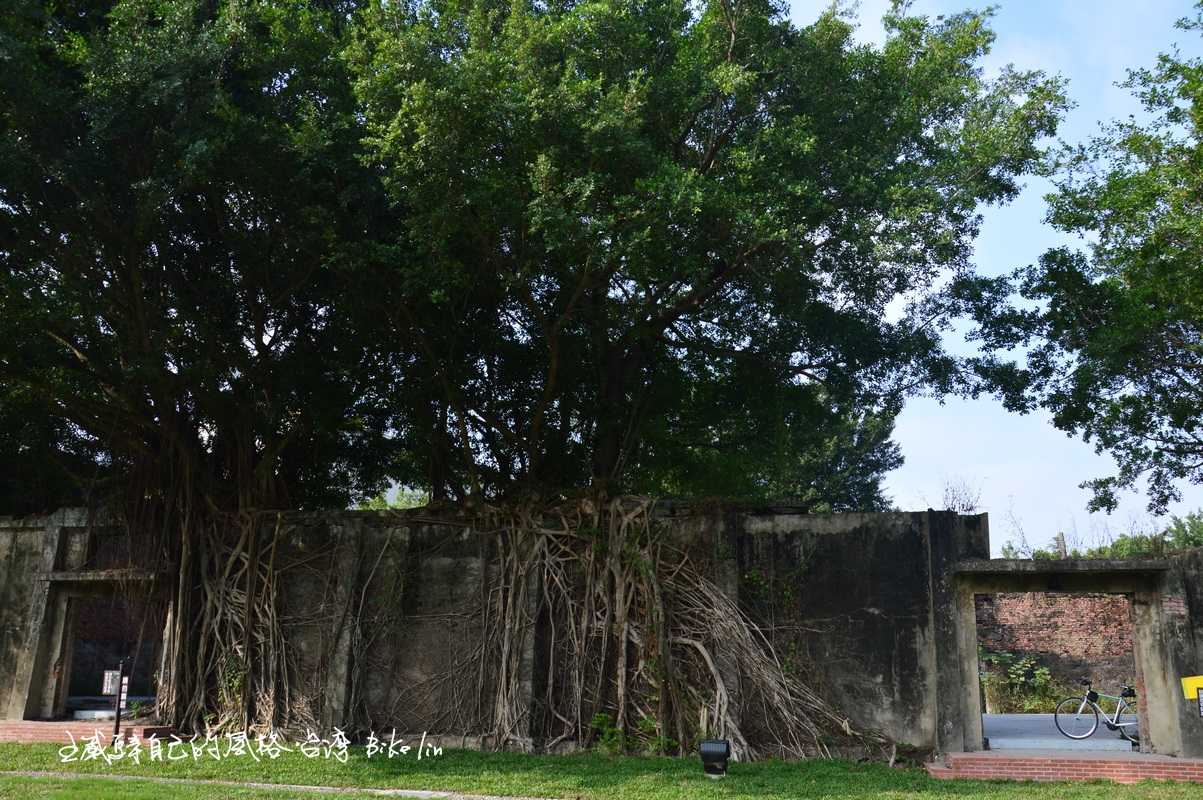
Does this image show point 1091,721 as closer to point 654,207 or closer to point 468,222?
point 654,207

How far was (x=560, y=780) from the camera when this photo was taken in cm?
838

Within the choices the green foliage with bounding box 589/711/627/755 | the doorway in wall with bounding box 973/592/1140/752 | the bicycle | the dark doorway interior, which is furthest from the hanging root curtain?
the doorway in wall with bounding box 973/592/1140/752

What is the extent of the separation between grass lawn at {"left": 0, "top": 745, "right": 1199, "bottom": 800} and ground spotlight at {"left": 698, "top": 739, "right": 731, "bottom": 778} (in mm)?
123

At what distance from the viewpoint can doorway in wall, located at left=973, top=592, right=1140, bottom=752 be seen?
55.8 ft

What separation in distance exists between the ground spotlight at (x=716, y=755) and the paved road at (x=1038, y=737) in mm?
3364

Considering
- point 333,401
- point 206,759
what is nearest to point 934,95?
point 333,401

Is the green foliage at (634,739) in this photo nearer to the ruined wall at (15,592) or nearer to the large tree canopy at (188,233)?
the large tree canopy at (188,233)

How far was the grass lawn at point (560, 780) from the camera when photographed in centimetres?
770

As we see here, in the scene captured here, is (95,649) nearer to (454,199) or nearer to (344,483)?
(344,483)

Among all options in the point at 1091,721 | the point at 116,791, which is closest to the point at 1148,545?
the point at 1091,721

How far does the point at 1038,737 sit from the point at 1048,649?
706cm

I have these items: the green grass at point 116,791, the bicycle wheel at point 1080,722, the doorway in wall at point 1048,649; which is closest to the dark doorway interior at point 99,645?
the green grass at point 116,791

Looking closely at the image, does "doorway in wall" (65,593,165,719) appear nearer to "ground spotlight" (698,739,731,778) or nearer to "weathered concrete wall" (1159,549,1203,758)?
"ground spotlight" (698,739,731,778)

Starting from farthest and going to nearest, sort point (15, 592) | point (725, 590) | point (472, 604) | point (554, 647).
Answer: point (15, 592) < point (472, 604) < point (554, 647) < point (725, 590)
